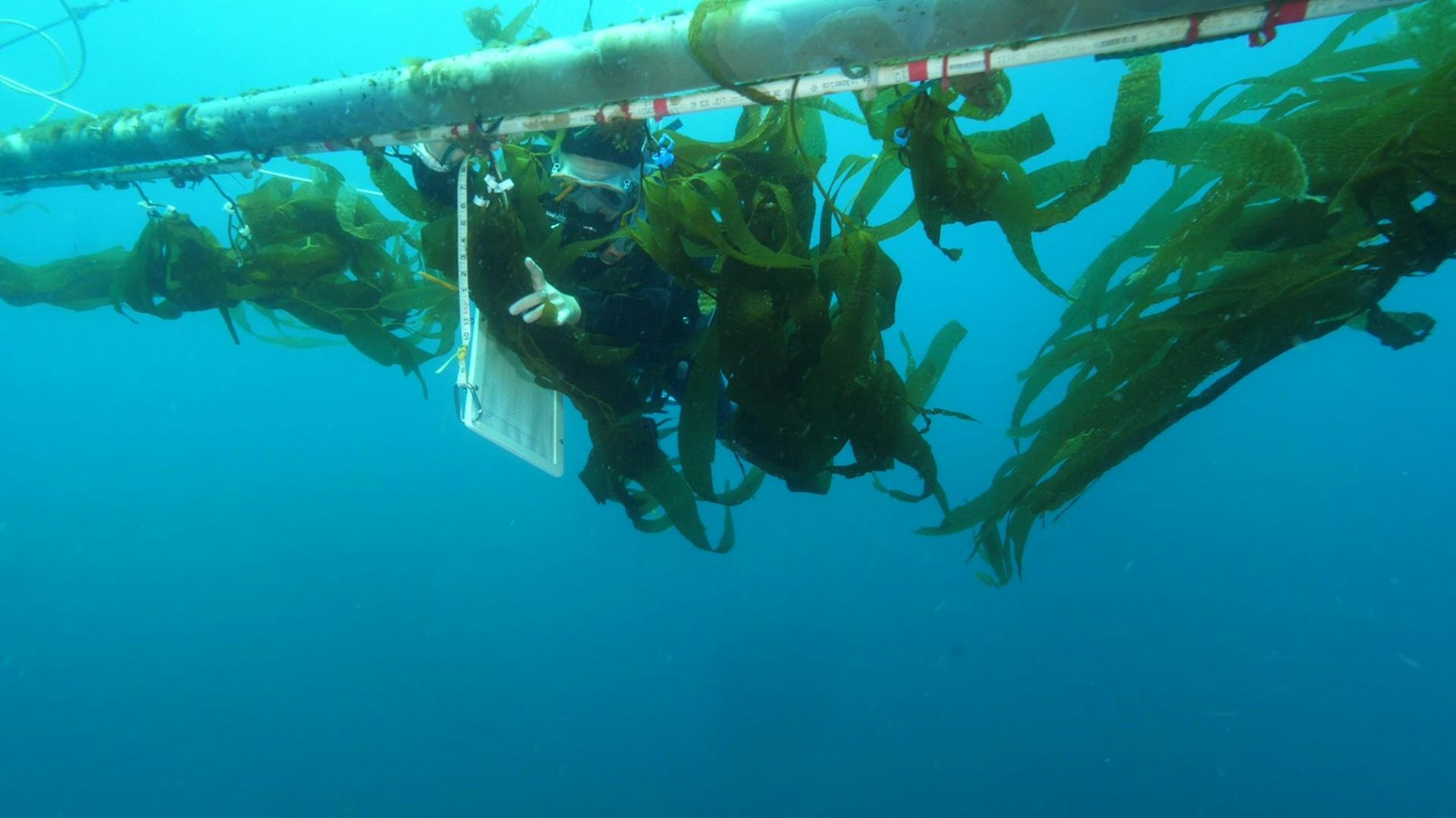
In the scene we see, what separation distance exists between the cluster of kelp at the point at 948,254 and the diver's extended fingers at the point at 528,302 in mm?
123

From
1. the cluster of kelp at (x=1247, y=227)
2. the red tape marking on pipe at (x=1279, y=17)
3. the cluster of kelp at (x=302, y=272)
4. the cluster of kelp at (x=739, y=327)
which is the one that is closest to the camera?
the red tape marking on pipe at (x=1279, y=17)

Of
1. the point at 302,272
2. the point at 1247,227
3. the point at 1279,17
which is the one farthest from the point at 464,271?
the point at 1247,227

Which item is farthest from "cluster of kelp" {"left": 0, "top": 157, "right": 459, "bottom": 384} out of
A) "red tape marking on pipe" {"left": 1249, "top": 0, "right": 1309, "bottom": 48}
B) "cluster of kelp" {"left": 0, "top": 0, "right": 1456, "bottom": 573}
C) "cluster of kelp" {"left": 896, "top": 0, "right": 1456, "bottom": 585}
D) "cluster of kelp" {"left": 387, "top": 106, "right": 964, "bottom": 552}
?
"red tape marking on pipe" {"left": 1249, "top": 0, "right": 1309, "bottom": 48}

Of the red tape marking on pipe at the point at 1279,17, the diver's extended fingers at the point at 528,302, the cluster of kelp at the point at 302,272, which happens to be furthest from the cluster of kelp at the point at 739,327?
the red tape marking on pipe at the point at 1279,17

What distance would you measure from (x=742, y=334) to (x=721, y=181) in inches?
15.2

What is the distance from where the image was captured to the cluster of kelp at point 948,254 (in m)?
1.17

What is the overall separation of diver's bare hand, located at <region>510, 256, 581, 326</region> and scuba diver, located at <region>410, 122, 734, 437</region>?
0.55ft

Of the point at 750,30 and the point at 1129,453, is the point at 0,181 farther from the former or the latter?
the point at 1129,453

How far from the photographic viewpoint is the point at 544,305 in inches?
70.1

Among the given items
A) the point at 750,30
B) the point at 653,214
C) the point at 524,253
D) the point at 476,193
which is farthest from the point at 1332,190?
the point at 476,193

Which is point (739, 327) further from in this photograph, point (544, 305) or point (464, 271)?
point (464, 271)

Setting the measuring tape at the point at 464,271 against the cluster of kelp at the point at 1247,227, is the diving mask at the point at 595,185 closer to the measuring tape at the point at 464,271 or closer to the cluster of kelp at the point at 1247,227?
the measuring tape at the point at 464,271

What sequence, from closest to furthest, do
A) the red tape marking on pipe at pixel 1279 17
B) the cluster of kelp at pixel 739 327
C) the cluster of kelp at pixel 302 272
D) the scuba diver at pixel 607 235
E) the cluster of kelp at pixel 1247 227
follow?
the red tape marking on pipe at pixel 1279 17 < the cluster of kelp at pixel 1247 227 < the cluster of kelp at pixel 739 327 < the scuba diver at pixel 607 235 < the cluster of kelp at pixel 302 272

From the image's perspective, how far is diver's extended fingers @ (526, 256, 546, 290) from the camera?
1770 millimetres
